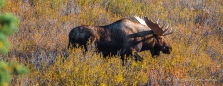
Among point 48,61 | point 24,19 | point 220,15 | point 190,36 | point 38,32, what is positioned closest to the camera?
point 48,61

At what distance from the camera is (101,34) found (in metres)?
7.56

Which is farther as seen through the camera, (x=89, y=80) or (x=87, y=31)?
(x=87, y=31)

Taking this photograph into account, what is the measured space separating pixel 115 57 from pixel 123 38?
425mm

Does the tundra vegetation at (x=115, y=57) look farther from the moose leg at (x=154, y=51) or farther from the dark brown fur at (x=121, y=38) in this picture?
the dark brown fur at (x=121, y=38)

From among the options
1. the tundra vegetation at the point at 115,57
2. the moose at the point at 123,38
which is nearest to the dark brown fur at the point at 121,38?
the moose at the point at 123,38

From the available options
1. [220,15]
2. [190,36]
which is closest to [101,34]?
[190,36]

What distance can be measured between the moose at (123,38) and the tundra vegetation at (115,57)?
265 mm

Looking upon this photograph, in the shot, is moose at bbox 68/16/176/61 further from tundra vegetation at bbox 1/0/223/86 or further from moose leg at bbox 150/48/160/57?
tundra vegetation at bbox 1/0/223/86

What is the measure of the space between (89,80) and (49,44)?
2.63m

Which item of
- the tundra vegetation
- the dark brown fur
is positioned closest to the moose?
the dark brown fur

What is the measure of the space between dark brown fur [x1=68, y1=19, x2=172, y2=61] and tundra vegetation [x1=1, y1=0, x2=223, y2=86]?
0.27 meters

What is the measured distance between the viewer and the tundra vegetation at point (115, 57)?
6148 millimetres

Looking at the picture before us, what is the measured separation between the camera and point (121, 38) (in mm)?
7883

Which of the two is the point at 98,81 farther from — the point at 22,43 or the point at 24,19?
the point at 24,19
